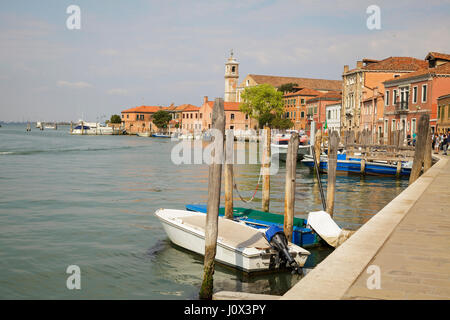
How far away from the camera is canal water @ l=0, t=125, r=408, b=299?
866 cm

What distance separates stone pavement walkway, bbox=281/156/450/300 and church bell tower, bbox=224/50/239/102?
103 m

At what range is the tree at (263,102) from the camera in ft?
281

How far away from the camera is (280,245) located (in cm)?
869

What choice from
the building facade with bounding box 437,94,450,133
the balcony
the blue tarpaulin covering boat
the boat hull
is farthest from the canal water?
the balcony

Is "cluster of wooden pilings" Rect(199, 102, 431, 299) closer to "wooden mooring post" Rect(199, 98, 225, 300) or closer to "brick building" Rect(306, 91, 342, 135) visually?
"wooden mooring post" Rect(199, 98, 225, 300)

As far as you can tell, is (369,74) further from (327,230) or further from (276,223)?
(327,230)

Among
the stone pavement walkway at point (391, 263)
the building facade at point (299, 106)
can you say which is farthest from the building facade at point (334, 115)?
the stone pavement walkway at point (391, 263)

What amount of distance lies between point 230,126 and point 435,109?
215ft

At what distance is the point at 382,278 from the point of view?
4.48 metres

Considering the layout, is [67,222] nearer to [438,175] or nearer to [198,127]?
[438,175]

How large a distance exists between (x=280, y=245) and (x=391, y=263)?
3.84 m

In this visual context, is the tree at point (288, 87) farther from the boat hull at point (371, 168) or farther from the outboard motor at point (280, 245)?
the outboard motor at point (280, 245)

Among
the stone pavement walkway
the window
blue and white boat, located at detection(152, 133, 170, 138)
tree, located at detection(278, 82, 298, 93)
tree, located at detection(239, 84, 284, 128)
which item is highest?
tree, located at detection(278, 82, 298, 93)

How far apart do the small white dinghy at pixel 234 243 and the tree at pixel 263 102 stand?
7532 centimetres
